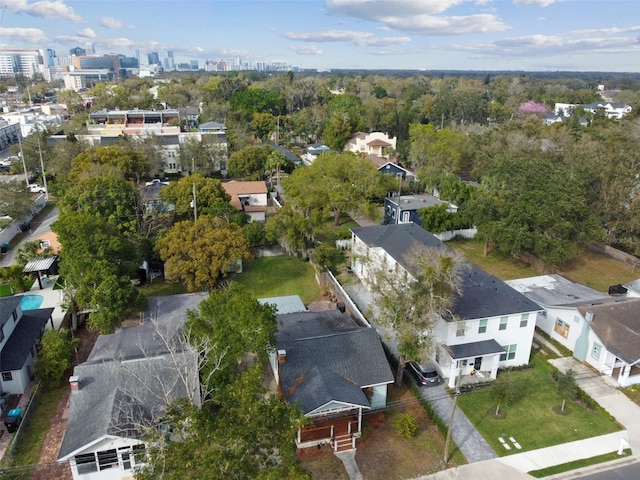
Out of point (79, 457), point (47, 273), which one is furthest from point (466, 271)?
point (47, 273)

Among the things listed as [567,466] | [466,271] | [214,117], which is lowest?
[567,466]

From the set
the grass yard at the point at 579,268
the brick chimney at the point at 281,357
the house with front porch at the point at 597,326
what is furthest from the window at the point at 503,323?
the grass yard at the point at 579,268

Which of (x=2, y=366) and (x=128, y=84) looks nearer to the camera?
(x=2, y=366)

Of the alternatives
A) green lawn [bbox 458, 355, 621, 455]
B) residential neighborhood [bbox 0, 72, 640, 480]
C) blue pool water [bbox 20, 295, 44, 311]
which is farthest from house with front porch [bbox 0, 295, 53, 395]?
green lawn [bbox 458, 355, 621, 455]

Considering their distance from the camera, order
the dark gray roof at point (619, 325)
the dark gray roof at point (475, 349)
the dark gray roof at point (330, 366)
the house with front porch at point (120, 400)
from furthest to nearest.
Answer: the dark gray roof at point (619, 325), the dark gray roof at point (475, 349), the dark gray roof at point (330, 366), the house with front porch at point (120, 400)

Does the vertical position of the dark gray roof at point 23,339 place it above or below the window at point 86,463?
above

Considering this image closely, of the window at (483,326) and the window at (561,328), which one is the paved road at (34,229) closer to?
the window at (483,326)

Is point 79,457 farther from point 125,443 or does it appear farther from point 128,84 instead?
point 128,84

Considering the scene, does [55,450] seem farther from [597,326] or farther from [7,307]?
[597,326]
